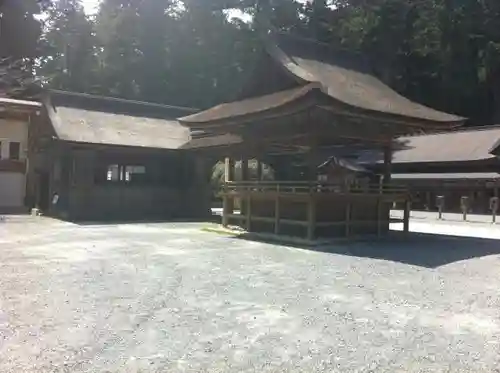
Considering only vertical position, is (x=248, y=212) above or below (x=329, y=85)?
below

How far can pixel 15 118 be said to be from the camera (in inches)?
898

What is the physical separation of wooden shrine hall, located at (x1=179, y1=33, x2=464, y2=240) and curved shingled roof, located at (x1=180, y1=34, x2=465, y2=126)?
0.04 metres

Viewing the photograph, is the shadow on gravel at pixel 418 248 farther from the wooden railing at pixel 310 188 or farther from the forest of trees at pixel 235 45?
the forest of trees at pixel 235 45

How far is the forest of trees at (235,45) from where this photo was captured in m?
33.7

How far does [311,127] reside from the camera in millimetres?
11719

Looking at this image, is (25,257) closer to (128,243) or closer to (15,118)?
(128,243)

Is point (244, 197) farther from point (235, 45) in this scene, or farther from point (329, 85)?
point (235, 45)

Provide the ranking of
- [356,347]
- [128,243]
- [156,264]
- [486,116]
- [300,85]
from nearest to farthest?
[356,347] < [156,264] < [128,243] < [300,85] < [486,116]

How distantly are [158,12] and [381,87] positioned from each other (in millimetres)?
29092

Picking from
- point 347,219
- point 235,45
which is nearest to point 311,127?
point 347,219

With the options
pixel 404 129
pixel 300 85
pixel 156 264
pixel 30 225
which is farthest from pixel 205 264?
pixel 30 225

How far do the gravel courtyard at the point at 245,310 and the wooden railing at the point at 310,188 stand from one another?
86.0 inches

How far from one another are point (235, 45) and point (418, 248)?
97.6ft

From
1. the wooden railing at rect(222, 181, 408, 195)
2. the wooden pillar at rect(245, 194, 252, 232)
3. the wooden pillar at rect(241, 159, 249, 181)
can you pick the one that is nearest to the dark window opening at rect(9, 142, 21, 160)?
the wooden pillar at rect(241, 159, 249, 181)
